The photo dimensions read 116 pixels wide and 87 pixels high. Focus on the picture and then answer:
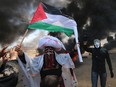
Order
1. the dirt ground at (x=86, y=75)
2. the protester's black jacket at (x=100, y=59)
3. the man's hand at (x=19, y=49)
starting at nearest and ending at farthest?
the man's hand at (x=19, y=49)
the protester's black jacket at (x=100, y=59)
the dirt ground at (x=86, y=75)

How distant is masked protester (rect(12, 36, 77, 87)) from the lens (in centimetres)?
803

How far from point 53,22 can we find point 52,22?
0.08 ft

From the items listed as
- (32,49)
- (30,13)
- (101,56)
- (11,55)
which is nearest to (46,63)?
(11,55)

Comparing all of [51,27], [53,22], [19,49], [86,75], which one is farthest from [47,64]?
[86,75]

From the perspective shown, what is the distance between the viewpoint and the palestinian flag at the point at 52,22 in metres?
8.84

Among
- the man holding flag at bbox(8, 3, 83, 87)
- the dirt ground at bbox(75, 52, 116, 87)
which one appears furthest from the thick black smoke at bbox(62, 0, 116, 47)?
the man holding flag at bbox(8, 3, 83, 87)

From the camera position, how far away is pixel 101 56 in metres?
11.0

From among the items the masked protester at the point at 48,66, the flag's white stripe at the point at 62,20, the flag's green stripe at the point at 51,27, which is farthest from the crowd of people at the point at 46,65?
the flag's white stripe at the point at 62,20

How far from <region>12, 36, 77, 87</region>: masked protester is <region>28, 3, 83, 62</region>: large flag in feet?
1.93

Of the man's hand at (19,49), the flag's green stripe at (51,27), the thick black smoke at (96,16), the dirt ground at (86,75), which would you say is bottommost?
the dirt ground at (86,75)

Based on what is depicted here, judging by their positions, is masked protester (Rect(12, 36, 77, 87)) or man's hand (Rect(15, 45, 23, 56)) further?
man's hand (Rect(15, 45, 23, 56))

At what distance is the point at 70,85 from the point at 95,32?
70.3 feet

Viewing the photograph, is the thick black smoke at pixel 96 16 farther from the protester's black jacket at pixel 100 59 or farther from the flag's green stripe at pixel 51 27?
the flag's green stripe at pixel 51 27

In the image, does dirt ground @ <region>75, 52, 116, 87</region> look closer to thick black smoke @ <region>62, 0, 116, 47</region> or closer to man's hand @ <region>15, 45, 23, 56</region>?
thick black smoke @ <region>62, 0, 116, 47</region>
